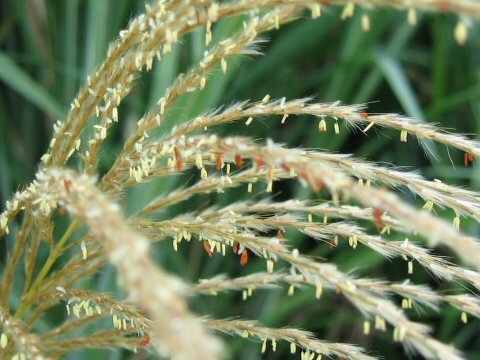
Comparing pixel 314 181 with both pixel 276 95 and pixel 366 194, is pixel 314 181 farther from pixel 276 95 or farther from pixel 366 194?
pixel 276 95

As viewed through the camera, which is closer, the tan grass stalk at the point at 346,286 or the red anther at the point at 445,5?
the red anther at the point at 445,5

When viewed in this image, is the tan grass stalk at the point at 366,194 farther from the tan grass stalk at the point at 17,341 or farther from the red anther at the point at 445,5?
the tan grass stalk at the point at 17,341

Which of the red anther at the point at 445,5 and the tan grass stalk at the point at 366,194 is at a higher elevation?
the red anther at the point at 445,5

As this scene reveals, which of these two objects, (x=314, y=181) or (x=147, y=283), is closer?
(x=147, y=283)

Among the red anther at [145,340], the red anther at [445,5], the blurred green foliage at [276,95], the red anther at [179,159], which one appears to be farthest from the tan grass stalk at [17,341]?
the blurred green foliage at [276,95]

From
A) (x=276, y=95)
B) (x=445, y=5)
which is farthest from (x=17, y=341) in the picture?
(x=276, y=95)

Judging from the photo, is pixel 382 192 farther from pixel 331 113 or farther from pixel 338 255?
pixel 338 255

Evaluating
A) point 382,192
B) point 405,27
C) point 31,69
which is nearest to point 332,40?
point 405,27

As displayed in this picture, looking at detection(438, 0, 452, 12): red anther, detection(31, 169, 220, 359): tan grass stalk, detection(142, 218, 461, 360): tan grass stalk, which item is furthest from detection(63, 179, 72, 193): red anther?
detection(438, 0, 452, 12): red anther
